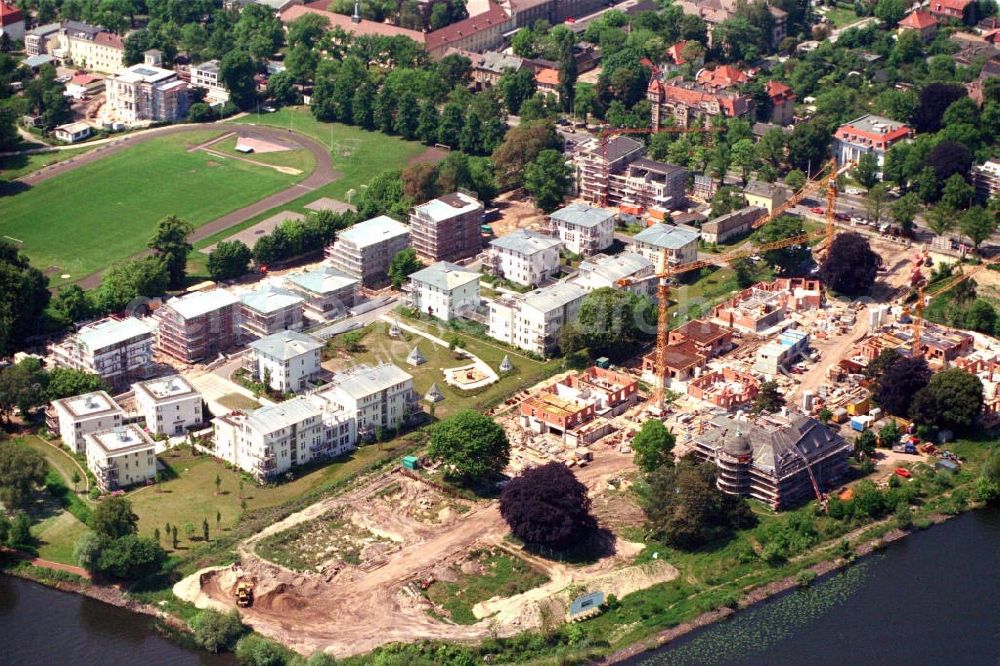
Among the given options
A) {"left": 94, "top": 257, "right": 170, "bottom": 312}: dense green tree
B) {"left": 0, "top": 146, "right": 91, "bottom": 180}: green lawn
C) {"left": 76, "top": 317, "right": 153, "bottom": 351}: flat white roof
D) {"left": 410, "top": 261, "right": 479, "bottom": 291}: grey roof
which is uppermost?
{"left": 410, "top": 261, "right": 479, "bottom": 291}: grey roof

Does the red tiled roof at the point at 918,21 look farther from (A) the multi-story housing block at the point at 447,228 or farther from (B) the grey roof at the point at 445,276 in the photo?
(B) the grey roof at the point at 445,276

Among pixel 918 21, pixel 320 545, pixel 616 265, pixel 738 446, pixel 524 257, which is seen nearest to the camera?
pixel 320 545

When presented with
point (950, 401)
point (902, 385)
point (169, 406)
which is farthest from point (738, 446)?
point (169, 406)

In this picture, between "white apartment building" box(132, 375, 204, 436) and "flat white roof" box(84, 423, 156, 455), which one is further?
"white apartment building" box(132, 375, 204, 436)

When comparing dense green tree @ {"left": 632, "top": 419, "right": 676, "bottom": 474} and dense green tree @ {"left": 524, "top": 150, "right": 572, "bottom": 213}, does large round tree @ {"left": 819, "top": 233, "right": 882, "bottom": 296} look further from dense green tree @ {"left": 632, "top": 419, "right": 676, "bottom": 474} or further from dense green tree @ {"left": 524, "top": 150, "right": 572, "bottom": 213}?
dense green tree @ {"left": 632, "top": 419, "right": 676, "bottom": 474}

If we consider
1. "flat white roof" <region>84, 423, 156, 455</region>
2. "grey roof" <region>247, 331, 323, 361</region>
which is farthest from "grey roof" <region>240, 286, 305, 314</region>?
"flat white roof" <region>84, 423, 156, 455</region>

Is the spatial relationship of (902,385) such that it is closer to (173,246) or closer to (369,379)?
(369,379)

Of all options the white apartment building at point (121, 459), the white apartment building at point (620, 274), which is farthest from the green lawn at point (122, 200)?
the white apartment building at point (620, 274)
